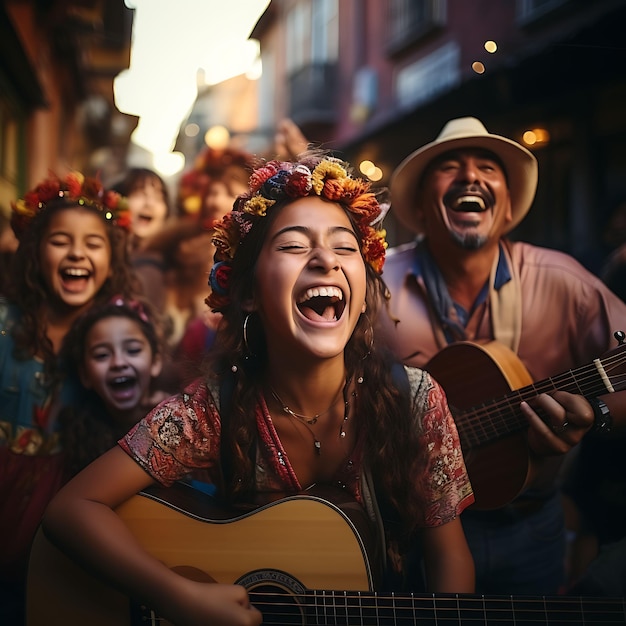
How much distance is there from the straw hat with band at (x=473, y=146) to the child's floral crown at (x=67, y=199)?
3.48 ft

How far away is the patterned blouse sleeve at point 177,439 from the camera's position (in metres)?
1.96

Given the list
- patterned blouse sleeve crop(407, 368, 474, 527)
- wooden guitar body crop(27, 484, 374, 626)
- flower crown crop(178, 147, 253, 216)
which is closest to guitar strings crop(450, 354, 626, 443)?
patterned blouse sleeve crop(407, 368, 474, 527)

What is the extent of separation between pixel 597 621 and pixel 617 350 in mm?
791

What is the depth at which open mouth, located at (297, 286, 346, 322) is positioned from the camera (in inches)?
75.4

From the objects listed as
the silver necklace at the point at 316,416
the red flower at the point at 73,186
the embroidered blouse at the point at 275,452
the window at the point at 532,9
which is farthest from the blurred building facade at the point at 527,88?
the red flower at the point at 73,186

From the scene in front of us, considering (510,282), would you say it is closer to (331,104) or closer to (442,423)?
(442,423)

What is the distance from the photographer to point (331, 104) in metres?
2.49

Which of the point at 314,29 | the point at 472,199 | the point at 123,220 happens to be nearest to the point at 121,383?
the point at 123,220

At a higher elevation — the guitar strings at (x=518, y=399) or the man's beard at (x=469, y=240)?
the man's beard at (x=469, y=240)

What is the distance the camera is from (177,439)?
1.98m

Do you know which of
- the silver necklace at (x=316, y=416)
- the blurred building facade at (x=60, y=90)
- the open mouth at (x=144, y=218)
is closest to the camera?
the silver necklace at (x=316, y=416)

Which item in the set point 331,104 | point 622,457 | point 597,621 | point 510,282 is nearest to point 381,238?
point 510,282

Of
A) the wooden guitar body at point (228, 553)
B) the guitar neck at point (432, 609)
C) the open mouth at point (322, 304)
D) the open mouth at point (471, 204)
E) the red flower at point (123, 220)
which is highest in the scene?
the red flower at point (123, 220)

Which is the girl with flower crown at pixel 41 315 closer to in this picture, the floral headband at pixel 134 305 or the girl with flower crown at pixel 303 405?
the floral headband at pixel 134 305
